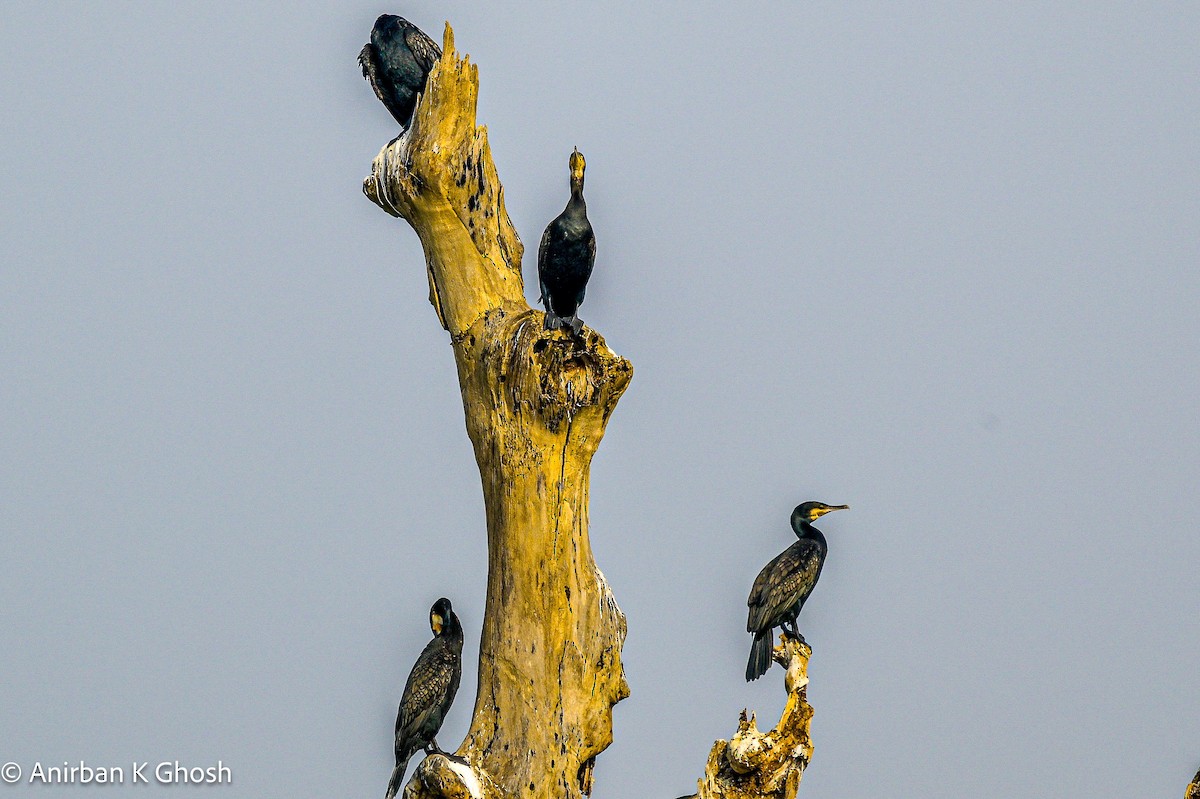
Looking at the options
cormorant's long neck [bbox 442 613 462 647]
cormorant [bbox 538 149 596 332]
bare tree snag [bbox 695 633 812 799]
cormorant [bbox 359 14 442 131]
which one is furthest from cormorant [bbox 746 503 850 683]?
cormorant [bbox 359 14 442 131]

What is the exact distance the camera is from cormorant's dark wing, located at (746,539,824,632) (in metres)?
11.4

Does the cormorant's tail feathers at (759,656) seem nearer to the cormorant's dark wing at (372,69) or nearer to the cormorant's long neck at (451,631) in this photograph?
the cormorant's long neck at (451,631)

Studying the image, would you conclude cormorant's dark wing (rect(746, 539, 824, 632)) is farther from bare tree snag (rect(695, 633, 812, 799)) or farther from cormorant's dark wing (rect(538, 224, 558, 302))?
cormorant's dark wing (rect(538, 224, 558, 302))

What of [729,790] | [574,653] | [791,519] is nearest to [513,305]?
[574,653]

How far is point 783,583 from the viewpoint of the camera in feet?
38.0

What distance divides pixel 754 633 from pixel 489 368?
9.30ft

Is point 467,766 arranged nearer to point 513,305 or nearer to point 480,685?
point 480,685

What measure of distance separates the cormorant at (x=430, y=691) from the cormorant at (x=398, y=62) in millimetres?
2901

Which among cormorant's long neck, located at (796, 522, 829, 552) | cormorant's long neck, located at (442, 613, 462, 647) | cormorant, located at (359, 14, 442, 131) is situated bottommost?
cormorant's long neck, located at (442, 613, 462, 647)

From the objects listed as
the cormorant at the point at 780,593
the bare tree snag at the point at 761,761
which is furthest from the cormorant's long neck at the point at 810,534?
the bare tree snag at the point at 761,761

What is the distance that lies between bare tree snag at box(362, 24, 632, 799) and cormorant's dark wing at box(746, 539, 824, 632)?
179 cm

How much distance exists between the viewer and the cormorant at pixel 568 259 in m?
9.44

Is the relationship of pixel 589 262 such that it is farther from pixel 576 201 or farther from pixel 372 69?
pixel 372 69

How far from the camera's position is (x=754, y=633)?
1138cm
